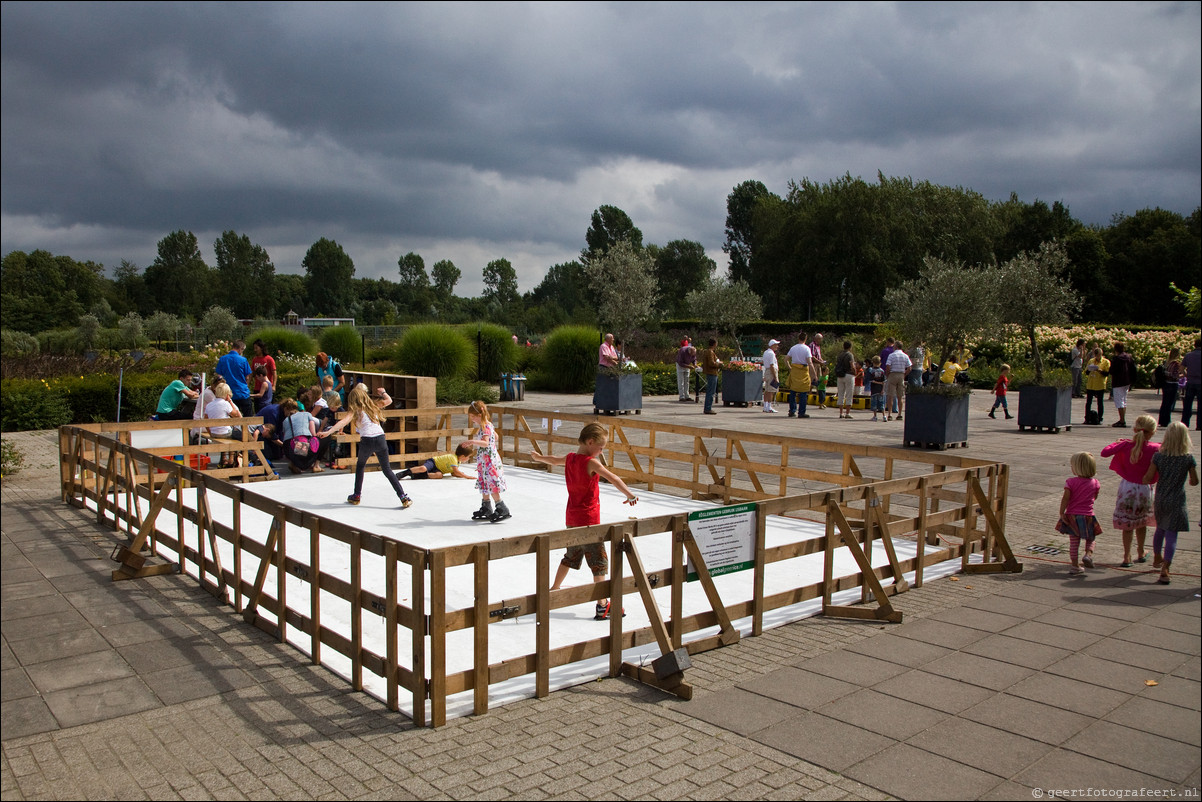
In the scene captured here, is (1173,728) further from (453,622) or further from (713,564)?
(453,622)

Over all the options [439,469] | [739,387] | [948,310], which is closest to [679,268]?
[739,387]

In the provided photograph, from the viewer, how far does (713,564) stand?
6199 mm

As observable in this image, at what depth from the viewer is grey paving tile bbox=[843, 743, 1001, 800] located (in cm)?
398

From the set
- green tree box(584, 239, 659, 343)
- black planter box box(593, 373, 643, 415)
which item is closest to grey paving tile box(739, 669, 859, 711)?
black planter box box(593, 373, 643, 415)

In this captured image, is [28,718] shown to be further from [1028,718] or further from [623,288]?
[623,288]

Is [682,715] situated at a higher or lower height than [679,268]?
lower

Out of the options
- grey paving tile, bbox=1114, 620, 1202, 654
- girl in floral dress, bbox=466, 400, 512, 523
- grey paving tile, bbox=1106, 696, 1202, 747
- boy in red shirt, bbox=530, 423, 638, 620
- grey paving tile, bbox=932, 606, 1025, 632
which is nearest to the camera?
grey paving tile, bbox=1106, 696, 1202, 747

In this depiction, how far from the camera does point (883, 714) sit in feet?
16.0

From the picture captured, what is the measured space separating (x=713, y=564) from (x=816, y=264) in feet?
186

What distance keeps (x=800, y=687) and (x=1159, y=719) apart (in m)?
1.88

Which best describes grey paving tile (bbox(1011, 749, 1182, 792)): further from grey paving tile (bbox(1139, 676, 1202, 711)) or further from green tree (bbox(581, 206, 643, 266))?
green tree (bbox(581, 206, 643, 266))

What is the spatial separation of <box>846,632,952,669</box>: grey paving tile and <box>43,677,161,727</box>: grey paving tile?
14.5ft

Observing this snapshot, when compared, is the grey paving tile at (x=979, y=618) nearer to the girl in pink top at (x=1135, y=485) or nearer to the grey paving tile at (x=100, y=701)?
the girl in pink top at (x=1135, y=485)

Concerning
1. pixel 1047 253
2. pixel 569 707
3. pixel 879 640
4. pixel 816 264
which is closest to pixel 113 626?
pixel 569 707
